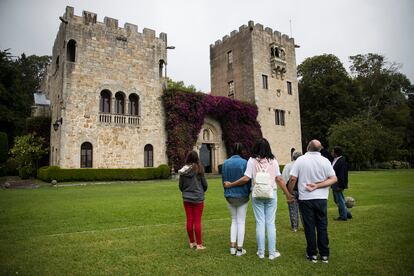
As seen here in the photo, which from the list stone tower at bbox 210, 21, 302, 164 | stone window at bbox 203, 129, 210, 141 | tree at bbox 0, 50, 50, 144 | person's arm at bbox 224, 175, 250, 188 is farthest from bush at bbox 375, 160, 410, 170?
tree at bbox 0, 50, 50, 144

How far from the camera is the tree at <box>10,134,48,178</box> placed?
20.5 metres

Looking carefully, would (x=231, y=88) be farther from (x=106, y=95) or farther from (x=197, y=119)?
(x=106, y=95)

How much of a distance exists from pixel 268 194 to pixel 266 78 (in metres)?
28.3

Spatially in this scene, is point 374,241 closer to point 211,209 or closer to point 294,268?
point 294,268

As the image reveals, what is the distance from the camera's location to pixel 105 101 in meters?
21.9

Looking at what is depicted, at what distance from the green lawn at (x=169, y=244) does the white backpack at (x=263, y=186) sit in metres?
0.99

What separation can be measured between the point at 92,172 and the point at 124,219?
1316 centimetres

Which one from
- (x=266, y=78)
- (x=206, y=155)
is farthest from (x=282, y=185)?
(x=266, y=78)

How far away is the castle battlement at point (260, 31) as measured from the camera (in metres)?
30.5

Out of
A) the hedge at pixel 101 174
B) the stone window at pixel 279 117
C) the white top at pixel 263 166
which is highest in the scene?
the stone window at pixel 279 117

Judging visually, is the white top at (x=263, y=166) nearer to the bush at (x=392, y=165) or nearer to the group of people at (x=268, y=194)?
the group of people at (x=268, y=194)

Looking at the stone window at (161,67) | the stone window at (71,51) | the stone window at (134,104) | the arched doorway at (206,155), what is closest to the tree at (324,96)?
the arched doorway at (206,155)

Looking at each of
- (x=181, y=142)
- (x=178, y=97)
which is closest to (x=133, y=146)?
(x=181, y=142)

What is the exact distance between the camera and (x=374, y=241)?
17.0 feet
